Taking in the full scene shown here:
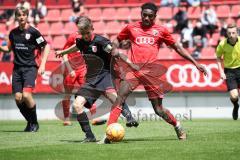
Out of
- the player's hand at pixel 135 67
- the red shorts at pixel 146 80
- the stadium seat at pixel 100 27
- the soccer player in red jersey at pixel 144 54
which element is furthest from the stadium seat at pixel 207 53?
the player's hand at pixel 135 67

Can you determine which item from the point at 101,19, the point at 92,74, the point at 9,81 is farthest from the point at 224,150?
the point at 101,19

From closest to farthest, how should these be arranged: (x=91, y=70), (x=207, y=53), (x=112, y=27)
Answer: (x=91, y=70) → (x=207, y=53) → (x=112, y=27)

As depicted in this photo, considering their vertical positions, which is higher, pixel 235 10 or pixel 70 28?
pixel 235 10

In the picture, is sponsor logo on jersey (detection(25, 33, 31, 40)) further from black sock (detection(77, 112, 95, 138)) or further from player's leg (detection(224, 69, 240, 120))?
player's leg (detection(224, 69, 240, 120))

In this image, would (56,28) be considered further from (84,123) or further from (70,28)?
(84,123)

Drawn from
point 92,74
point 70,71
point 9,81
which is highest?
point 92,74

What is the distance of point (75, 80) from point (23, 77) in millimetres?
2759

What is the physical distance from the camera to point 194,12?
25547mm

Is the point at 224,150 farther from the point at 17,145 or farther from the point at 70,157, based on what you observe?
the point at 17,145

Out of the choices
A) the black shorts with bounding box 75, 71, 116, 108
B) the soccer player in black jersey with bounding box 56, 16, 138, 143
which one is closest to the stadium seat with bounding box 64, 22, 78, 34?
the soccer player in black jersey with bounding box 56, 16, 138, 143

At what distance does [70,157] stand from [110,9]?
1788cm

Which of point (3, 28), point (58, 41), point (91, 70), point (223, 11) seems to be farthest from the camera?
point (3, 28)

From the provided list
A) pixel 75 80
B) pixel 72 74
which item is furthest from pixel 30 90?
pixel 75 80

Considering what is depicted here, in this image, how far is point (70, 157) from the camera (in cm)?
950
